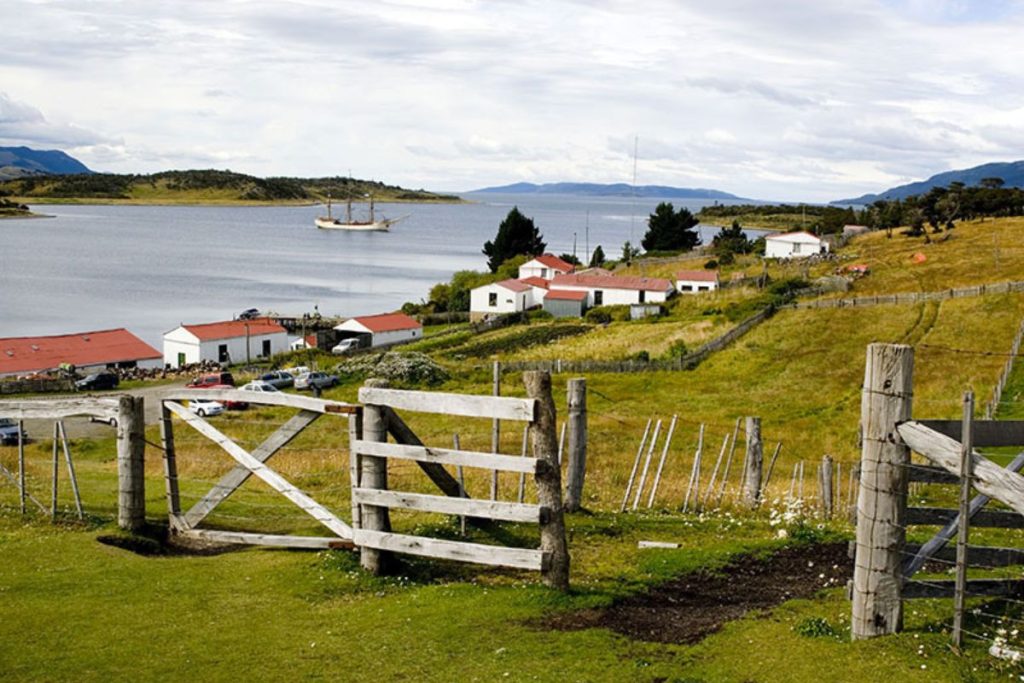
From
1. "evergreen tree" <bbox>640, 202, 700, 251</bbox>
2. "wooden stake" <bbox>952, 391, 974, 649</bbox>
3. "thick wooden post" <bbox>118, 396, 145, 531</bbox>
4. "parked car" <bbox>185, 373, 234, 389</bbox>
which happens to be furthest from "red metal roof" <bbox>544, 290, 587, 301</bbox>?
"wooden stake" <bbox>952, 391, 974, 649</bbox>

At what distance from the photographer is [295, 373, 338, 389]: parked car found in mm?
55531

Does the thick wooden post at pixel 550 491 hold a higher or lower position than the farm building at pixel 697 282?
higher

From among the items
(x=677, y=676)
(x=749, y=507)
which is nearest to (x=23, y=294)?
(x=749, y=507)

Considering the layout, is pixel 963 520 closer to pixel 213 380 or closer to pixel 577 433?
pixel 577 433

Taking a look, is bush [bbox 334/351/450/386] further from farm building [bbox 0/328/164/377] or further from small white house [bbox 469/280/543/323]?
small white house [bbox 469/280/543/323]

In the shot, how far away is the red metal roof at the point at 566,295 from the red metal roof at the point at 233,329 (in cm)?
2572

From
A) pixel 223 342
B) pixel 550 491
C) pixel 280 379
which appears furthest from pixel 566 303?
pixel 550 491

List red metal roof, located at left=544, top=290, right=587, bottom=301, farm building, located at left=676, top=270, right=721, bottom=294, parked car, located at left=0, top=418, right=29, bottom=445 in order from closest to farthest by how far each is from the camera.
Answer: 1. parked car, located at left=0, top=418, right=29, bottom=445
2. red metal roof, located at left=544, top=290, right=587, bottom=301
3. farm building, located at left=676, top=270, right=721, bottom=294

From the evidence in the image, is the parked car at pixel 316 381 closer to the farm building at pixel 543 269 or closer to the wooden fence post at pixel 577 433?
the wooden fence post at pixel 577 433

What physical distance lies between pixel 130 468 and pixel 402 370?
4214 centimetres

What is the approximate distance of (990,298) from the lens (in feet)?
187

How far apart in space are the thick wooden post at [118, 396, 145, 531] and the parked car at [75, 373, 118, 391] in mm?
49081

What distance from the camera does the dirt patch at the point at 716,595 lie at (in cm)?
999

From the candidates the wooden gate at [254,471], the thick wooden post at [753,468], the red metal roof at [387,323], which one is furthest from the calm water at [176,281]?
the wooden gate at [254,471]
